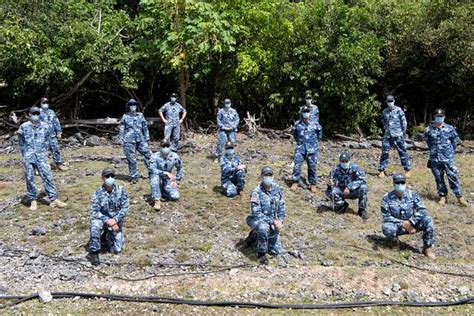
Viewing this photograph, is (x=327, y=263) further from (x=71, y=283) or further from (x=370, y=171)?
(x=370, y=171)

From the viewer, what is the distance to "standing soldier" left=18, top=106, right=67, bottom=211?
12008 millimetres

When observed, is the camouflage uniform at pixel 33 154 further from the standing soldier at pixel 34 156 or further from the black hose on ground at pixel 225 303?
the black hose on ground at pixel 225 303

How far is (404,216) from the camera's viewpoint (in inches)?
411

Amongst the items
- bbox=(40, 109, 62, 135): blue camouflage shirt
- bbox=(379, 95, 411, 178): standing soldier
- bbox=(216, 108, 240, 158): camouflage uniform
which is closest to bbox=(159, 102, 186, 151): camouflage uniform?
bbox=(216, 108, 240, 158): camouflage uniform

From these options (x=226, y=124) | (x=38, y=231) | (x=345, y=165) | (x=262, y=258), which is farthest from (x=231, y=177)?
(x=38, y=231)

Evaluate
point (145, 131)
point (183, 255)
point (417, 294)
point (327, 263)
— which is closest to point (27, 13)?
point (145, 131)

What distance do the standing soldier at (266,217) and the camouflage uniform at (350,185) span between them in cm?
243

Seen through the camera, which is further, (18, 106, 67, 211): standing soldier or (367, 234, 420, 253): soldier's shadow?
(18, 106, 67, 211): standing soldier

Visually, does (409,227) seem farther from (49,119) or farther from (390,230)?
(49,119)

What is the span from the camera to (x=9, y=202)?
12766 mm

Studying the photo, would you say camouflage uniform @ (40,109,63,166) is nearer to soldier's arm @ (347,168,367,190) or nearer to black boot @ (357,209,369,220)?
soldier's arm @ (347,168,367,190)

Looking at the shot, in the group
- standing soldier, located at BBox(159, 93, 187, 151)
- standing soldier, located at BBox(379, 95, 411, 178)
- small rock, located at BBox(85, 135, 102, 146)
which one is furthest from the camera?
small rock, located at BBox(85, 135, 102, 146)

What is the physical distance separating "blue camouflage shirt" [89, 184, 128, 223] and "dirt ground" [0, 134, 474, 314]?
0.72 meters

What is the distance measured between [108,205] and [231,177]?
13.0ft
